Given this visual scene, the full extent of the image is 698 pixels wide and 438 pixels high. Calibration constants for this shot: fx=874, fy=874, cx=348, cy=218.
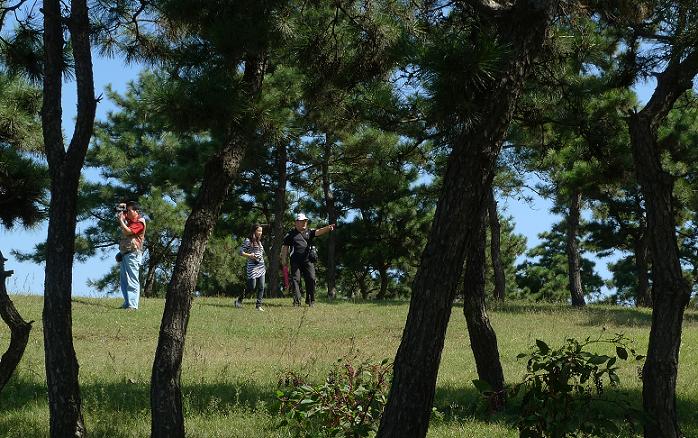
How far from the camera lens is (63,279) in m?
5.98

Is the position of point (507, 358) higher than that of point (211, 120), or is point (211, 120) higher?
point (211, 120)

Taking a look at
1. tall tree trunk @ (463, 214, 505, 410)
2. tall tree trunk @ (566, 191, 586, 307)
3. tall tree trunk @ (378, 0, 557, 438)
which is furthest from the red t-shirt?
tall tree trunk @ (566, 191, 586, 307)

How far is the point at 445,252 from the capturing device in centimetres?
477

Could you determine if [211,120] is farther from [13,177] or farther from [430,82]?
[13,177]

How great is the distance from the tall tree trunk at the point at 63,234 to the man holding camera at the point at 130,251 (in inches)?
343

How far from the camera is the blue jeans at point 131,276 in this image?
14852mm

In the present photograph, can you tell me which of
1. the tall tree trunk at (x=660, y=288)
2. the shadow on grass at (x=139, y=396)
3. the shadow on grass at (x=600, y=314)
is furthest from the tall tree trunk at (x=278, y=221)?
the tall tree trunk at (x=660, y=288)

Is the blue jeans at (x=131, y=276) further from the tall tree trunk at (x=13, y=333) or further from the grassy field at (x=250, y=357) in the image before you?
the tall tree trunk at (x=13, y=333)

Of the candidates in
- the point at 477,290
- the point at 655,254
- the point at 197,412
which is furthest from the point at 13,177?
the point at 655,254

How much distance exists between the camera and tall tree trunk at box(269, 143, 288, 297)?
25.5 metres

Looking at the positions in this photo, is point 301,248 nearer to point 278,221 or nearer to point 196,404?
point 278,221

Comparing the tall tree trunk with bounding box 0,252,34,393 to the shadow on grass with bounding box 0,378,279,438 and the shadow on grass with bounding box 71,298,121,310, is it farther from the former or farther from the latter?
the shadow on grass with bounding box 71,298,121,310

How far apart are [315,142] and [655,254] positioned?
20.3 m

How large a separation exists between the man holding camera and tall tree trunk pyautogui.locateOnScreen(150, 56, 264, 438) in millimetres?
8699
